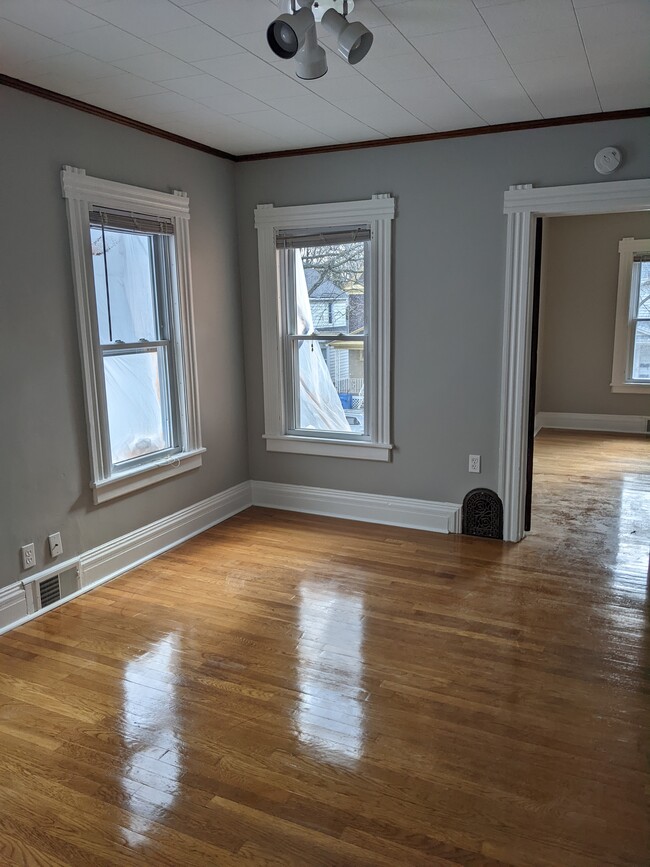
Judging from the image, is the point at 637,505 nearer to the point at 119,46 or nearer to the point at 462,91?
the point at 462,91

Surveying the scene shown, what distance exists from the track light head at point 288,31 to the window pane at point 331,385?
8.31 ft

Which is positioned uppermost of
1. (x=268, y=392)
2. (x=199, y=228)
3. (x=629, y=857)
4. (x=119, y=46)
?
(x=119, y=46)

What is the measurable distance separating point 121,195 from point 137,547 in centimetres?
201

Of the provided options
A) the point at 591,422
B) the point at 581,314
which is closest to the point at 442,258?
the point at 581,314

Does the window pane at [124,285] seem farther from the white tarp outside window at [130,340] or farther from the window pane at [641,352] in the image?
the window pane at [641,352]

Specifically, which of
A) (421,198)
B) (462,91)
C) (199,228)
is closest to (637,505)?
(421,198)

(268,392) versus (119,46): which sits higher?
(119,46)

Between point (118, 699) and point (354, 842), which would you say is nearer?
point (354, 842)

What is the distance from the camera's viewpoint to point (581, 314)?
25.5ft

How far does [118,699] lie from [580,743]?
174cm

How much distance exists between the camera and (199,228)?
433cm

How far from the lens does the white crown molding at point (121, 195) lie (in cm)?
330

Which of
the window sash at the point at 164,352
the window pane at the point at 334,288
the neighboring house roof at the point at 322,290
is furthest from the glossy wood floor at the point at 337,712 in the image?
the neighboring house roof at the point at 322,290

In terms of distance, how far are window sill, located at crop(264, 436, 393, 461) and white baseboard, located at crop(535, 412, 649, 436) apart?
3.81m
